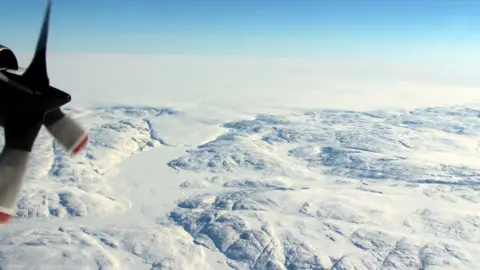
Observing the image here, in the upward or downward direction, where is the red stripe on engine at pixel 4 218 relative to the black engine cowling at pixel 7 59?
downward

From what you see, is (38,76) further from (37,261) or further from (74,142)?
(37,261)

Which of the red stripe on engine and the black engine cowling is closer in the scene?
the red stripe on engine

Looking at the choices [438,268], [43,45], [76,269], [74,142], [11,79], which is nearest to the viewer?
[11,79]

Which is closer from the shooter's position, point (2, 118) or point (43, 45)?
point (2, 118)

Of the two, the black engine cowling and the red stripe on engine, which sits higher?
the black engine cowling

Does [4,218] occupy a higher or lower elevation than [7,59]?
lower

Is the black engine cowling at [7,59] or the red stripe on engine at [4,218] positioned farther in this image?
the black engine cowling at [7,59]

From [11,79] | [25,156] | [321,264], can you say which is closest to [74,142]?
[25,156]

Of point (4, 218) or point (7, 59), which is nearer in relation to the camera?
point (4, 218)
